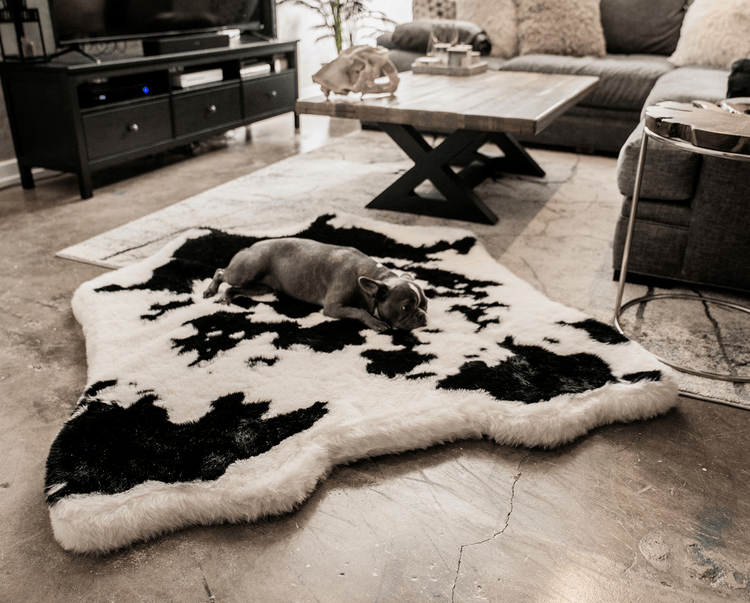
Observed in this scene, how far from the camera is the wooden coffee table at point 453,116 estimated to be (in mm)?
2197

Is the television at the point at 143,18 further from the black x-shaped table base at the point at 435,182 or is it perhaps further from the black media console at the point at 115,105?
the black x-shaped table base at the point at 435,182

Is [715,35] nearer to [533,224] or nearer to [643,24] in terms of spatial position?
[643,24]

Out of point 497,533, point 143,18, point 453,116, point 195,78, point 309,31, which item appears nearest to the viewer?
point 497,533

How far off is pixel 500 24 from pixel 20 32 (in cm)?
276

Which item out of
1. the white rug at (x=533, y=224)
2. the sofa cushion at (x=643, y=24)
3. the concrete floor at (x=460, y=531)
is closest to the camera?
the concrete floor at (x=460, y=531)

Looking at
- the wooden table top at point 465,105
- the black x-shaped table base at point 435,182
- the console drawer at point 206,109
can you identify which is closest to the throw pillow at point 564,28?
the wooden table top at point 465,105

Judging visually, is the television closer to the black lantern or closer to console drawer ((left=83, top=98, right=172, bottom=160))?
the black lantern

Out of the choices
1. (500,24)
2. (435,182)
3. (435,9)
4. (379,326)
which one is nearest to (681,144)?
(379,326)

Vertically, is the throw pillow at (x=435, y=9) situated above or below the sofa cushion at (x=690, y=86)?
above

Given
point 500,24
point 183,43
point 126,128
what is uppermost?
point 500,24

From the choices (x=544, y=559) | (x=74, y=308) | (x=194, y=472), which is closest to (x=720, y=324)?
(x=544, y=559)

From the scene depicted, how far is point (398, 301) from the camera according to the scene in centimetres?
162

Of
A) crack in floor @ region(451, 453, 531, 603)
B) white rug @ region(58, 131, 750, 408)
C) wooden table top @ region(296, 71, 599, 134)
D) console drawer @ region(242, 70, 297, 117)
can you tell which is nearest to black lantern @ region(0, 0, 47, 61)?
white rug @ region(58, 131, 750, 408)

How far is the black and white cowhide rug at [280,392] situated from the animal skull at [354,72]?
95 cm
